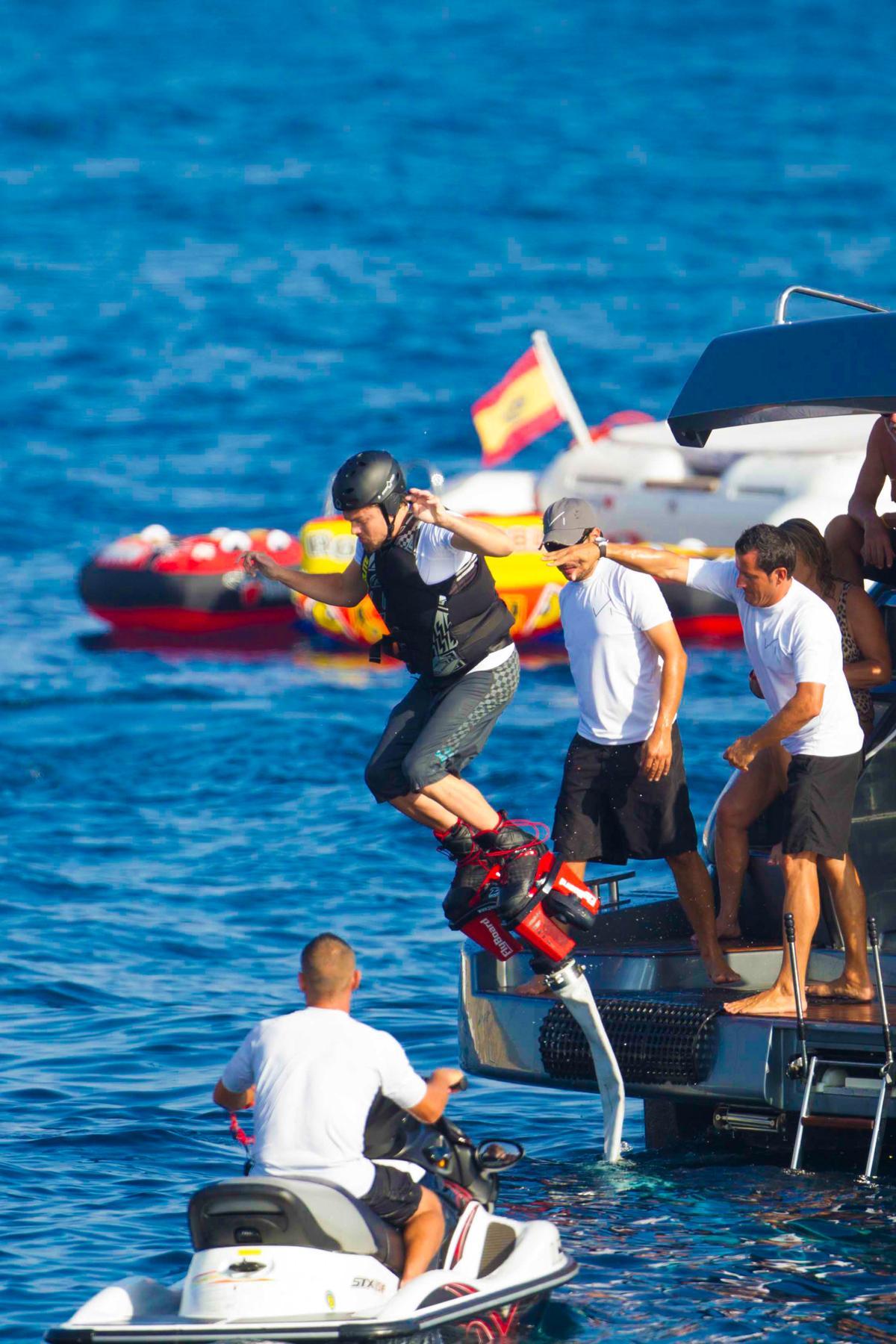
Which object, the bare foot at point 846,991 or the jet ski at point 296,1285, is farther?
the bare foot at point 846,991

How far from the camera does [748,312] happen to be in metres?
48.0

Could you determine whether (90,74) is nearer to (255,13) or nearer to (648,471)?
(255,13)

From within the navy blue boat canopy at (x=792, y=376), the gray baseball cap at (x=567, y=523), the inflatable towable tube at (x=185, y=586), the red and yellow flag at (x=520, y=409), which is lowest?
the gray baseball cap at (x=567, y=523)

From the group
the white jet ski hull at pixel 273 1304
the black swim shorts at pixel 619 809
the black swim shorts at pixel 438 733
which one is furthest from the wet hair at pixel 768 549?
the white jet ski hull at pixel 273 1304

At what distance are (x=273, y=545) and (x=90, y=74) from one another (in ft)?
163

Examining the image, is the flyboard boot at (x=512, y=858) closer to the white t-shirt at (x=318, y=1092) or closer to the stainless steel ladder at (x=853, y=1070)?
the stainless steel ladder at (x=853, y=1070)

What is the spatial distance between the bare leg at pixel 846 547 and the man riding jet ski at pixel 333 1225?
309 centimetres

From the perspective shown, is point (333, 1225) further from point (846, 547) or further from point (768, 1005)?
point (846, 547)

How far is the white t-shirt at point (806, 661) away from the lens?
765 centimetres

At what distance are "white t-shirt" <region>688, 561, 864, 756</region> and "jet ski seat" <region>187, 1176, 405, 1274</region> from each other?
2.77 meters

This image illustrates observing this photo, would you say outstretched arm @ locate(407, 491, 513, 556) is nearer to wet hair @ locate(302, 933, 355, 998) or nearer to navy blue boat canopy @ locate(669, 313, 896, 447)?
navy blue boat canopy @ locate(669, 313, 896, 447)

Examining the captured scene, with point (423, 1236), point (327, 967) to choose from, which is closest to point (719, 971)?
point (423, 1236)

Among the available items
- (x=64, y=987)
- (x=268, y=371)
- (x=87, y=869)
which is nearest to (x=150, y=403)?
(x=268, y=371)

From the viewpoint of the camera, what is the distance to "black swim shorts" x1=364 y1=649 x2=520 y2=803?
7.85 m
